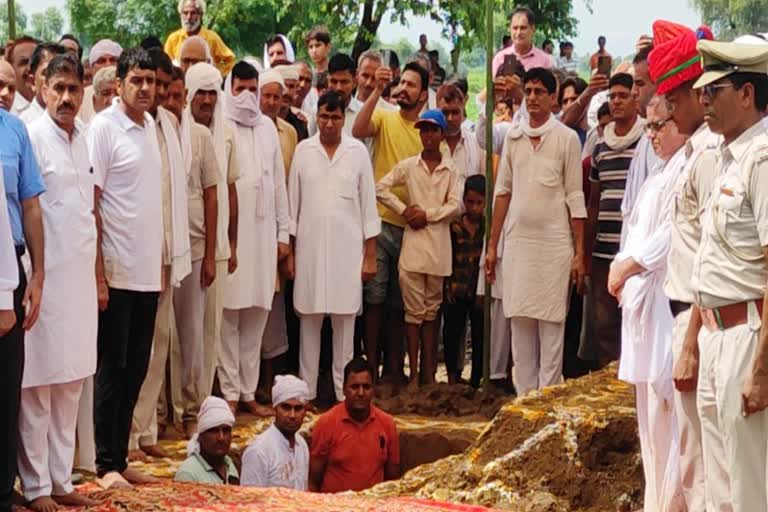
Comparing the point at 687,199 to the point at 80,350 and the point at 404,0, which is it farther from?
the point at 404,0

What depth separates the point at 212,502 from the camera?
8.19 m

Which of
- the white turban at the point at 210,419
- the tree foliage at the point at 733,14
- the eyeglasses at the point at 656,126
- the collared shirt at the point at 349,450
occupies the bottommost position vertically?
the collared shirt at the point at 349,450

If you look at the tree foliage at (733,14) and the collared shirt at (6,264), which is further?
the tree foliage at (733,14)

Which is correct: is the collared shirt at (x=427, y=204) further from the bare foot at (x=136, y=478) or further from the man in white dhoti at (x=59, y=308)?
the man in white dhoti at (x=59, y=308)

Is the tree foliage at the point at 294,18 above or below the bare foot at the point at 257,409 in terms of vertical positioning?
above

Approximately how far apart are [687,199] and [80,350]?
307cm

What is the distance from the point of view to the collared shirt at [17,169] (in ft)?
24.3

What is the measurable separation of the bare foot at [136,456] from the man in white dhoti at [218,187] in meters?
0.88

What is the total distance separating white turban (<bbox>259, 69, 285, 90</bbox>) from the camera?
1150 centimetres

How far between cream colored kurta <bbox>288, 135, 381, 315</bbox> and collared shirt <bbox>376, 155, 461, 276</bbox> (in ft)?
1.24

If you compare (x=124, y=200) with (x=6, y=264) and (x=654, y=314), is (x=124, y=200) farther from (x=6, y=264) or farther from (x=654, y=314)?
(x=654, y=314)

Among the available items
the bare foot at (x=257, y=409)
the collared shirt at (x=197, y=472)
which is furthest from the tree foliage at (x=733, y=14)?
the collared shirt at (x=197, y=472)

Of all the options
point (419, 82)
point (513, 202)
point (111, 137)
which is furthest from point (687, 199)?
point (419, 82)

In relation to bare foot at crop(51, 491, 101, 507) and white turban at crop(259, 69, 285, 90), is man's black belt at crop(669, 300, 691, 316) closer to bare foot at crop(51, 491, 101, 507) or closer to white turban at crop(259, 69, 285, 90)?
bare foot at crop(51, 491, 101, 507)
